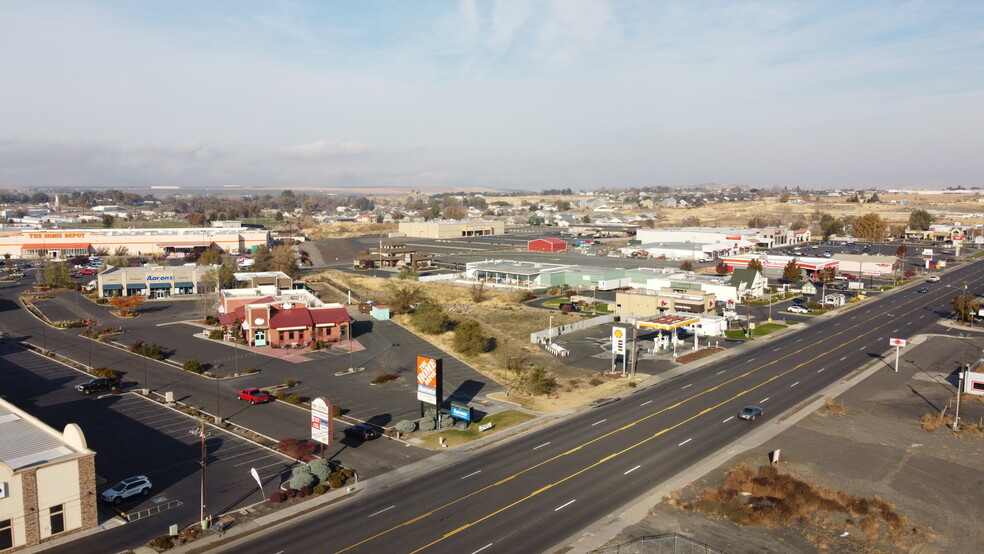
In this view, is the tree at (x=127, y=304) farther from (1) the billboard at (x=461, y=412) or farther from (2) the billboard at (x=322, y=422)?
(1) the billboard at (x=461, y=412)

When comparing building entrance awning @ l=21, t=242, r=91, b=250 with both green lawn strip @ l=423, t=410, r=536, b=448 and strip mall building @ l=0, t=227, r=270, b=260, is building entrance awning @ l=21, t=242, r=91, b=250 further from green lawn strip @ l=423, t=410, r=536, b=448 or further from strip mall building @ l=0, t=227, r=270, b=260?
green lawn strip @ l=423, t=410, r=536, b=448

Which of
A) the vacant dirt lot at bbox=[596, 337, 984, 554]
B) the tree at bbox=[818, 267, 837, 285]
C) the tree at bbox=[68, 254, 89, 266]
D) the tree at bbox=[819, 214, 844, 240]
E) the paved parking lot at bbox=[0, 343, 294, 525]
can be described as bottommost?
the paved parking lot at bbox=[0, 343, 294, 525]

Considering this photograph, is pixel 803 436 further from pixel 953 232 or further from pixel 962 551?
pixel 953 232

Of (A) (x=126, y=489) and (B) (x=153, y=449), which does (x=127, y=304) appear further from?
(A) (x=126, y=489)

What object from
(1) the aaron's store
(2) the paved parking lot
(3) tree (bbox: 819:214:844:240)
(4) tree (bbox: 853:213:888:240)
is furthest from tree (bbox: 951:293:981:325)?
(3) tree (bbox: 819:214:844:240)

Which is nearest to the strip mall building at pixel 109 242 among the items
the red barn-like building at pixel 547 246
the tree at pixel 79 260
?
the tree at pixel 79 260

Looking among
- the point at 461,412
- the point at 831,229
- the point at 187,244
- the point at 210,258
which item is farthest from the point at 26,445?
the point at 831,229

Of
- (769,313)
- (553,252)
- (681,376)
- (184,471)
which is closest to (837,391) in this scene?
(681,376)
